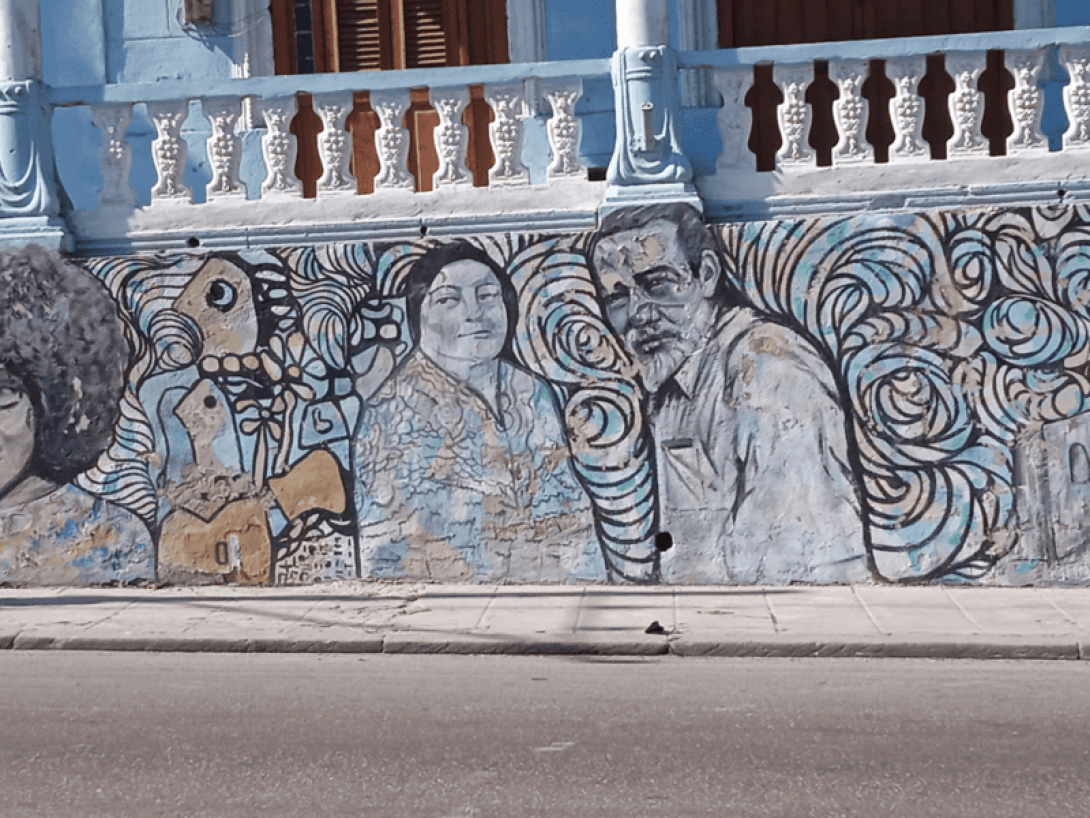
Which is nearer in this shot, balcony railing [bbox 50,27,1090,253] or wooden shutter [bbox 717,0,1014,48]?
balcony railing [bbox 50,27,1090,253]

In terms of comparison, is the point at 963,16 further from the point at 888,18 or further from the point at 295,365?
the point at 295,365

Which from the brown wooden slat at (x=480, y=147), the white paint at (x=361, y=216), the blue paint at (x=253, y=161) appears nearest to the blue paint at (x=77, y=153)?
the blue paint at (x=253, y=161)

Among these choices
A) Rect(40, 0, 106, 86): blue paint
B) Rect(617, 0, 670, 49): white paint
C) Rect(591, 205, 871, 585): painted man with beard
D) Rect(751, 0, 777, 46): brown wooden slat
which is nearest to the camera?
Rect(591, 205, 871, 585): painted man with beard

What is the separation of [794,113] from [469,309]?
268 centimetres

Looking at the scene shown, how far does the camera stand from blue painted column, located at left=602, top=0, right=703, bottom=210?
371 inches

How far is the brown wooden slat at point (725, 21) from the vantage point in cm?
1127

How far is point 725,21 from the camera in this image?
1129 centimetres

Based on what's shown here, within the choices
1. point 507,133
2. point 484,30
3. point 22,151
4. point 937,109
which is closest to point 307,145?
point 484,30

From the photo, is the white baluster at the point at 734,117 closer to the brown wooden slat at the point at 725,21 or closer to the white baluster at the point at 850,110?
the white baluster at the point at 850,110

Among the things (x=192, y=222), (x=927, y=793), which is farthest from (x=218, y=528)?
(x=927, y=793)

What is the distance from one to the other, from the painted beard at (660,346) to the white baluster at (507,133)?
137 centimetres

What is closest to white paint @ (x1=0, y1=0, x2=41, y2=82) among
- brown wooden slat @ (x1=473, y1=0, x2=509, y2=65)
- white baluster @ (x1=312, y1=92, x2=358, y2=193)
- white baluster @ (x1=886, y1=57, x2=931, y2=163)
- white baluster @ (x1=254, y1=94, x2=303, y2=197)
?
white baluster @ (x1=254, y1=94, x2=303, y2=197)

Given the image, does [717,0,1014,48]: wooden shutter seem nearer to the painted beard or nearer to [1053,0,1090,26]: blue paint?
[1053,0,1090,26]: blue paint

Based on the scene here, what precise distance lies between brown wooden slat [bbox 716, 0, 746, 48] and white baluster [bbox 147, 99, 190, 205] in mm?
4483
